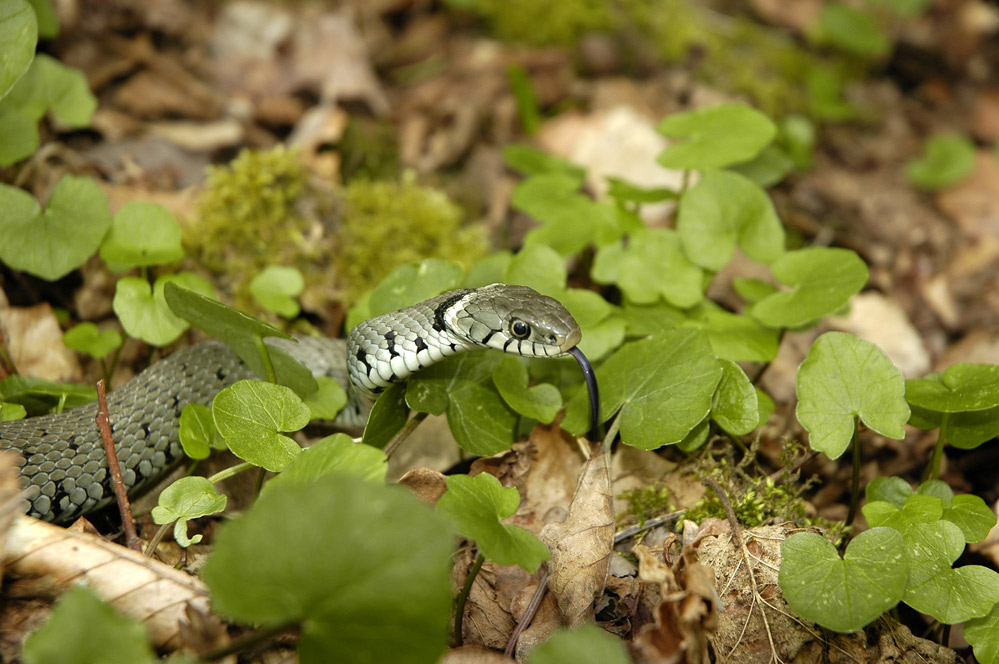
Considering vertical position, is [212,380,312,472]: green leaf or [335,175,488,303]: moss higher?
[212,380,312,472]: green leaf

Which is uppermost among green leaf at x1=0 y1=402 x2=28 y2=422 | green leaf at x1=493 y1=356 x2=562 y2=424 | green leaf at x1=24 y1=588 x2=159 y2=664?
green leaf at x1=24 y1=588 x2=159 y2=664

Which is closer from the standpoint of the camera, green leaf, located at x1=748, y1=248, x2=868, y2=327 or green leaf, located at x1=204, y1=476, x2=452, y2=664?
green leaf, located at x1=204, y1=476, x2=452, y2=664

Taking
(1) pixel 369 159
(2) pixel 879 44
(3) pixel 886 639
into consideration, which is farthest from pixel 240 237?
(2) pixel 879 44

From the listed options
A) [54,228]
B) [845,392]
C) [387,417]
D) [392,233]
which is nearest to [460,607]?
[387,417]

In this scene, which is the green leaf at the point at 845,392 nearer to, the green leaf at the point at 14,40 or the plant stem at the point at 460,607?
the plant stem at the point at 460,607

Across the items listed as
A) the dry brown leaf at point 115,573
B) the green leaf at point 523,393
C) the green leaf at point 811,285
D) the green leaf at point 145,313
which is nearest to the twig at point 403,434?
the green leaf at point 523,393

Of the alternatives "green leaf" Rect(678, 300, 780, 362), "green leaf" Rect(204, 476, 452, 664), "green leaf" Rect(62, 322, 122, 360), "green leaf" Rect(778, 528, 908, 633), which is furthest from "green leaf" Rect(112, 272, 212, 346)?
"green leaf" Rect(778, 528, 908, 633)

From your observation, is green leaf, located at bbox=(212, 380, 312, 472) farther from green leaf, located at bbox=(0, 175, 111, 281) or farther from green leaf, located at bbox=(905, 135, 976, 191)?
green leaf, located at bbox=(905, 135, 976, 191)
